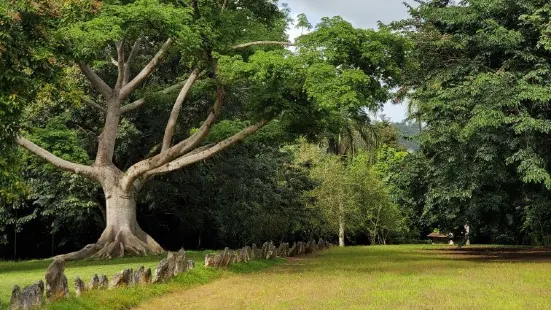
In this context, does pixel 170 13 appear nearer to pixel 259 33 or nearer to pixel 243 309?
pixel 259 33

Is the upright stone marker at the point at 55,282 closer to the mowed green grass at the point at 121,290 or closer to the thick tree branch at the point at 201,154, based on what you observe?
the mowed green grass at the point at 121,290

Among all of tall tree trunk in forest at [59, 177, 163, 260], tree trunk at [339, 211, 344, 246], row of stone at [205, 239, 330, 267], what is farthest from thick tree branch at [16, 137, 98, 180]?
tree trunk at [339, 211, 344, 246]

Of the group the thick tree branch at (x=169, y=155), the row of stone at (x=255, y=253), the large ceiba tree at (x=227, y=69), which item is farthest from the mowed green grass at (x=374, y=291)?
the thick tree branch at (x=169, y=155)

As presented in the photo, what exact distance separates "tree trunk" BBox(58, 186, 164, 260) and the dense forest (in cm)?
8

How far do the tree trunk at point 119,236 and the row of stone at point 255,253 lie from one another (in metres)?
4.43

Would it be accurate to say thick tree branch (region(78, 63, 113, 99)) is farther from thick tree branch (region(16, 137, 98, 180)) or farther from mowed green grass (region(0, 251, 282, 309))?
mowed green grass (region(0, 251, 282, 309))

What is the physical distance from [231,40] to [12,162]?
478 inches

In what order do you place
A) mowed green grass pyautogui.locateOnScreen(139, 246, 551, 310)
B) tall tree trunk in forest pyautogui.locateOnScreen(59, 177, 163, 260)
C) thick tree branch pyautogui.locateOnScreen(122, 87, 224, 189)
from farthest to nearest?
tall tree trunk in forest pyautogui.locateOnScreen(59, 177, 163, 260), thick tree branch pyautogui.locateOnScreen(122, 87, 224, 189), mowed green grass pyautogui.locateOnScreen(139, 246, 551, 310)

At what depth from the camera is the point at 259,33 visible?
22.9 meters

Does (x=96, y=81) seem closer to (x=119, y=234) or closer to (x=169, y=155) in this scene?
(x=169, y=155)

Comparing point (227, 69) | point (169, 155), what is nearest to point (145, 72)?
point (169, 155)

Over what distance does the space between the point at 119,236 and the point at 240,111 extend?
1060 centimetres

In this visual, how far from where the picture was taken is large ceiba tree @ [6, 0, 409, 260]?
753 inches

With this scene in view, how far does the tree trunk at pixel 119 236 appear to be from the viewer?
24094 mm
